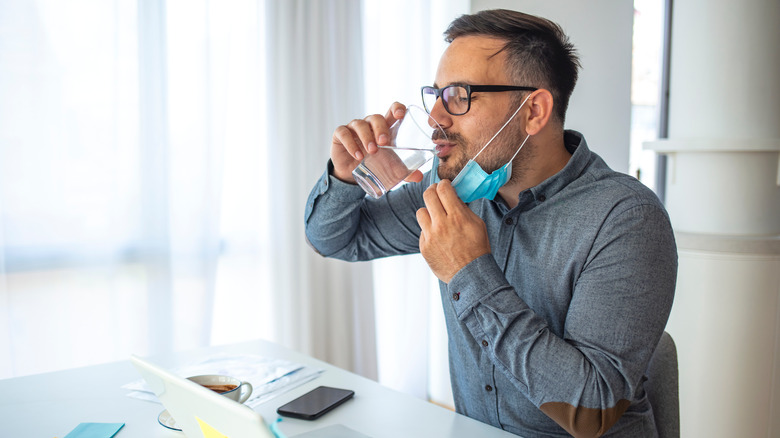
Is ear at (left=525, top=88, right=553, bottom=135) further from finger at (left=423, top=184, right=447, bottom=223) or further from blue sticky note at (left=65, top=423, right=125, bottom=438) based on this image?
blue sticky note at (left=65, top=423, right=125, bottom=438)

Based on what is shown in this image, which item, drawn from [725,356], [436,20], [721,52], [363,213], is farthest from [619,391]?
[436,20]

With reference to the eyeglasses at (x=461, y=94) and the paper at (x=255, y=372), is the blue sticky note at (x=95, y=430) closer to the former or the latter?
the paper at (x=255, y=372)

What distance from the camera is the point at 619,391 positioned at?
3.41 ft

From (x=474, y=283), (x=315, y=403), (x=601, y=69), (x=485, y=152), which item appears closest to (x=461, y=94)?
(x=485, y=152)

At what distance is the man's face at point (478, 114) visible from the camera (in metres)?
1.36

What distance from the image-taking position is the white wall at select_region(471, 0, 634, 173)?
321 centimetres

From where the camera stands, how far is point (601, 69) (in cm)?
336

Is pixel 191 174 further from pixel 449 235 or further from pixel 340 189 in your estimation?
pixel 449 235

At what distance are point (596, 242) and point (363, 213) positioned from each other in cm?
72

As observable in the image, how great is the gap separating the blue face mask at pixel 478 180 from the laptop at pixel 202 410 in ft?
2.66

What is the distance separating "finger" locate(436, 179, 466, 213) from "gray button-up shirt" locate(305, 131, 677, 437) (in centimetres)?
13

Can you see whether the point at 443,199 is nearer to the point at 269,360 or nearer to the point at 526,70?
the point at 526,70

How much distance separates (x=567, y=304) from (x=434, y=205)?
36cm

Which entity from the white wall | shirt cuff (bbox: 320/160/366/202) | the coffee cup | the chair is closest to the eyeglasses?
shirt cuff (bbox: 320/160/366/202)
